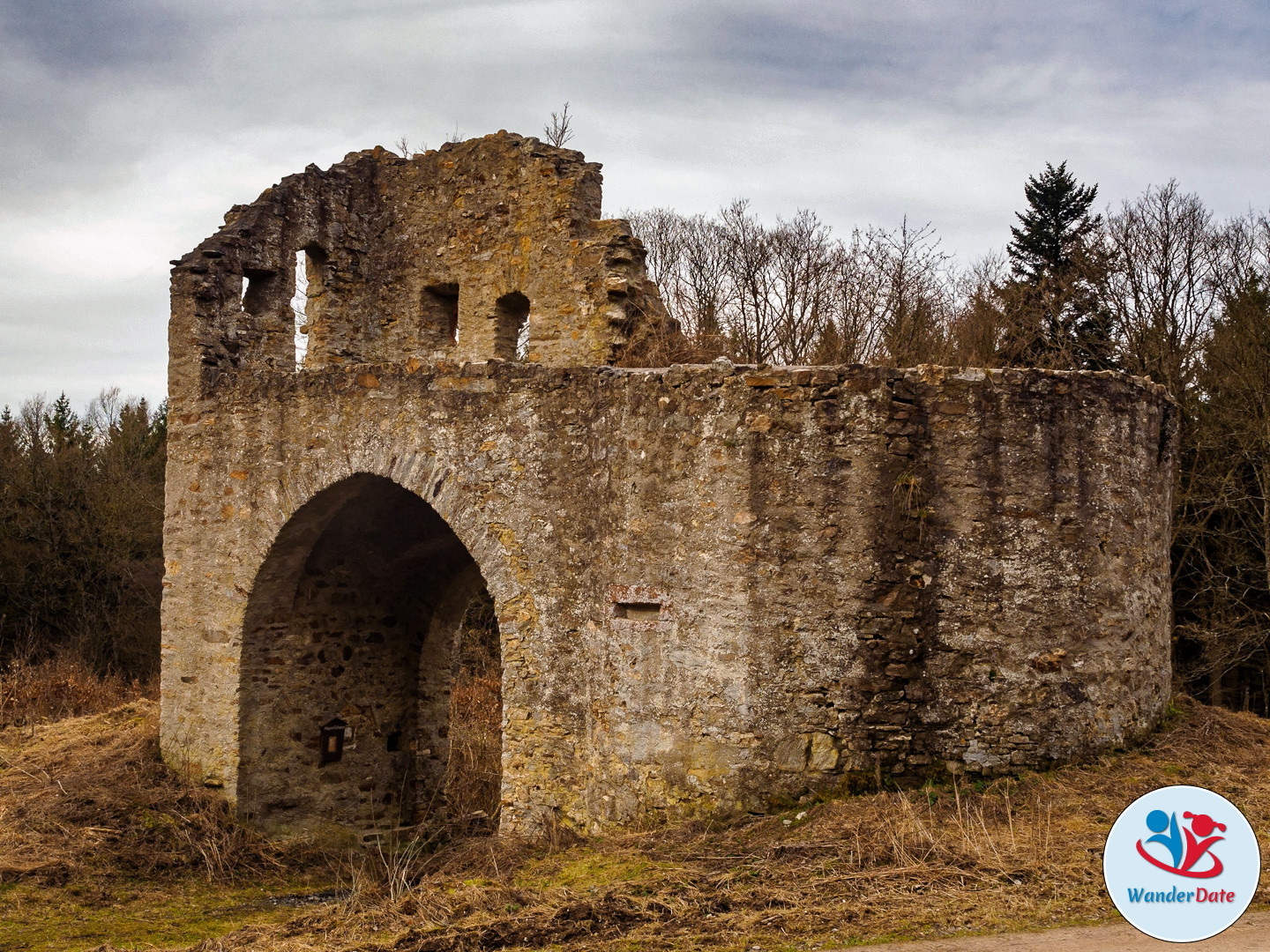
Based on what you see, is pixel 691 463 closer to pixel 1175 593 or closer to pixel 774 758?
pixel 774 758

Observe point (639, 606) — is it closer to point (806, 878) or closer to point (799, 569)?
point (799, 569)

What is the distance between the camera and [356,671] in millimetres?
10133

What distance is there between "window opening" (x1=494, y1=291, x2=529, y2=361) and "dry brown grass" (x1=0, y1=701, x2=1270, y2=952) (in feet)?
15.5

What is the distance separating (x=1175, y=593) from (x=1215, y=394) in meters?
3.15

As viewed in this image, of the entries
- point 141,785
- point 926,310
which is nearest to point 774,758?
point 141,785

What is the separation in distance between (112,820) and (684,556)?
5.01 m

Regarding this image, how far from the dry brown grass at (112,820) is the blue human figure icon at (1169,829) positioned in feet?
21.7

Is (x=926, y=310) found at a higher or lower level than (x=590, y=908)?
higher

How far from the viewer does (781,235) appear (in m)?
20.4

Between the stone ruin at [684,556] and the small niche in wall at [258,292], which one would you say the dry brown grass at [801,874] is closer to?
the stone ruin at [684,556]

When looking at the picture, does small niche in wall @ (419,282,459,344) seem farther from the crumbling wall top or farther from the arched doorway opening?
the arched doorway opening

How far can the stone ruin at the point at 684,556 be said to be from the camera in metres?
6.88

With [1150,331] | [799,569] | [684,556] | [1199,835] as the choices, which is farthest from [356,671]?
[1150,331]

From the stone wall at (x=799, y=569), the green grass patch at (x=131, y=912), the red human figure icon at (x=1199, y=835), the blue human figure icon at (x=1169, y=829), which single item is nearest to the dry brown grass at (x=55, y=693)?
the green grass patch at (x=131, y=912)
